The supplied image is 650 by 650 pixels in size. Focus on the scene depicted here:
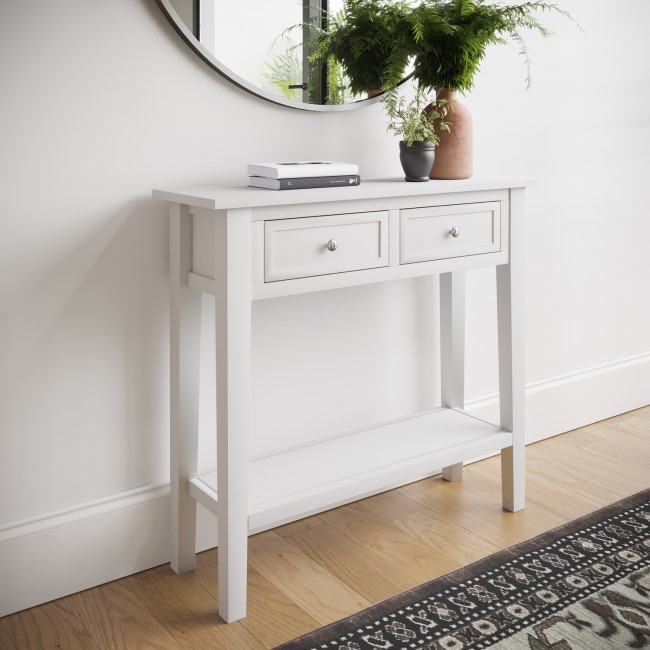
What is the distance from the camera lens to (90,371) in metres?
→ 1.85

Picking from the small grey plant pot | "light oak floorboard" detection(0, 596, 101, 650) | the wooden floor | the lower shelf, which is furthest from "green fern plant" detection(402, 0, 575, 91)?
"light oak floorboard" detection(0, 596, 101, 650)

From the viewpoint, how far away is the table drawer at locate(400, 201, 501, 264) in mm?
1904

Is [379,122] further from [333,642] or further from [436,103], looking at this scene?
[333,642]

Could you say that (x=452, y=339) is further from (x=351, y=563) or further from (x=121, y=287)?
(x=121, y=287)

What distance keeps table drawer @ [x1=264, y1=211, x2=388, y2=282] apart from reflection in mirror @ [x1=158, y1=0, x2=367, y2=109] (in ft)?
1.37

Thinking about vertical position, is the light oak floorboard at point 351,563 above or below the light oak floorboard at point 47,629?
above

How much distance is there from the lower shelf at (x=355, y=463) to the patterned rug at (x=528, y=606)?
0.26 m

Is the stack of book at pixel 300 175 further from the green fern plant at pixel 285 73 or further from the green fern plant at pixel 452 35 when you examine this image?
the green fern plant at pixel 452 35

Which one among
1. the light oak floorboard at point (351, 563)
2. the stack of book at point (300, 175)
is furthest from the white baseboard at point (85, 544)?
the stack of book at point (300, 175)

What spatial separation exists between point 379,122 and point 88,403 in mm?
1076

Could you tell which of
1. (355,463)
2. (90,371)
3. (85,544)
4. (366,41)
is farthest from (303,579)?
(366,41)

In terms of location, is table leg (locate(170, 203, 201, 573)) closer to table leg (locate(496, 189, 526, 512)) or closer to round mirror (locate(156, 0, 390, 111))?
round mirror (locate(156, 0, 390, 111))

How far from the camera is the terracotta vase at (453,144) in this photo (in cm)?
205

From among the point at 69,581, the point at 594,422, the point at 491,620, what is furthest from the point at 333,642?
the point at 594,422
